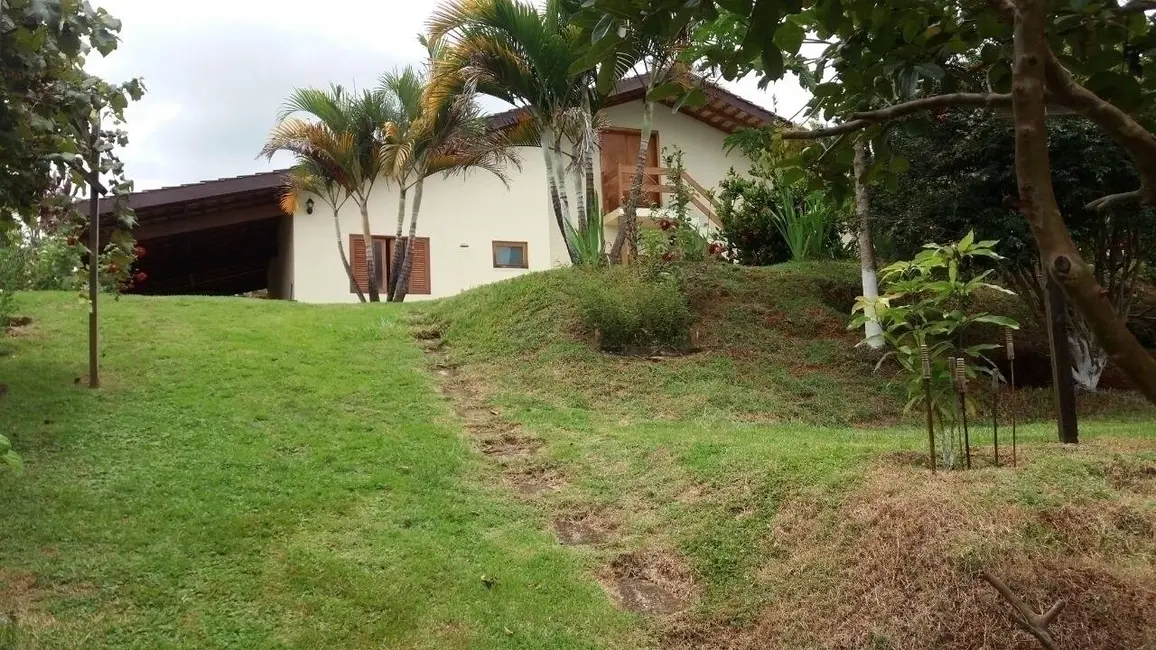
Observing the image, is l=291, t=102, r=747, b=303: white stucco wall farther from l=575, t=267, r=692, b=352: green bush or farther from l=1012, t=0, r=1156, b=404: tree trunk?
l=1012, t=0, r=1156, b=404: tree trunk

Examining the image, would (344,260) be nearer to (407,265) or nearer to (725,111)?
(407,265)

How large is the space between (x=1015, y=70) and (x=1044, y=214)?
341 millimetres

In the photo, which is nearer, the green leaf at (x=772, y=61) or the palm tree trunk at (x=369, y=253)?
the green leaf at (x=772, y=61)

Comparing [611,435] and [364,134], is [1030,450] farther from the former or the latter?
[364,134]

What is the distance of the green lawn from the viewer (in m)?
4.01

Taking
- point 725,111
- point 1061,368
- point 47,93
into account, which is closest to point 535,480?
point 1061,368

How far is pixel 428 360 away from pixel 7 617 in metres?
5.95

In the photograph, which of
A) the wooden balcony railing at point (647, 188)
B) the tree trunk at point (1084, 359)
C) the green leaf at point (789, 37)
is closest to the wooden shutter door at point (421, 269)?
the wooden balcony railing at point (647, 188)

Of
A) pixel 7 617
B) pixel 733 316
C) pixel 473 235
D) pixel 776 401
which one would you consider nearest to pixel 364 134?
pixel 473 235

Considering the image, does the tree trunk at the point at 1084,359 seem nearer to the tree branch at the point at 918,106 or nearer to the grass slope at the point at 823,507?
the grass slope at the point at 823,507

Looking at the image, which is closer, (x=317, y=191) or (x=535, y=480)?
(x=535, y=480)

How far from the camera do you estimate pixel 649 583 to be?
477cm

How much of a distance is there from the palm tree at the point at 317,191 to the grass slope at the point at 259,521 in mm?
6055

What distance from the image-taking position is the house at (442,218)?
1509 cm
